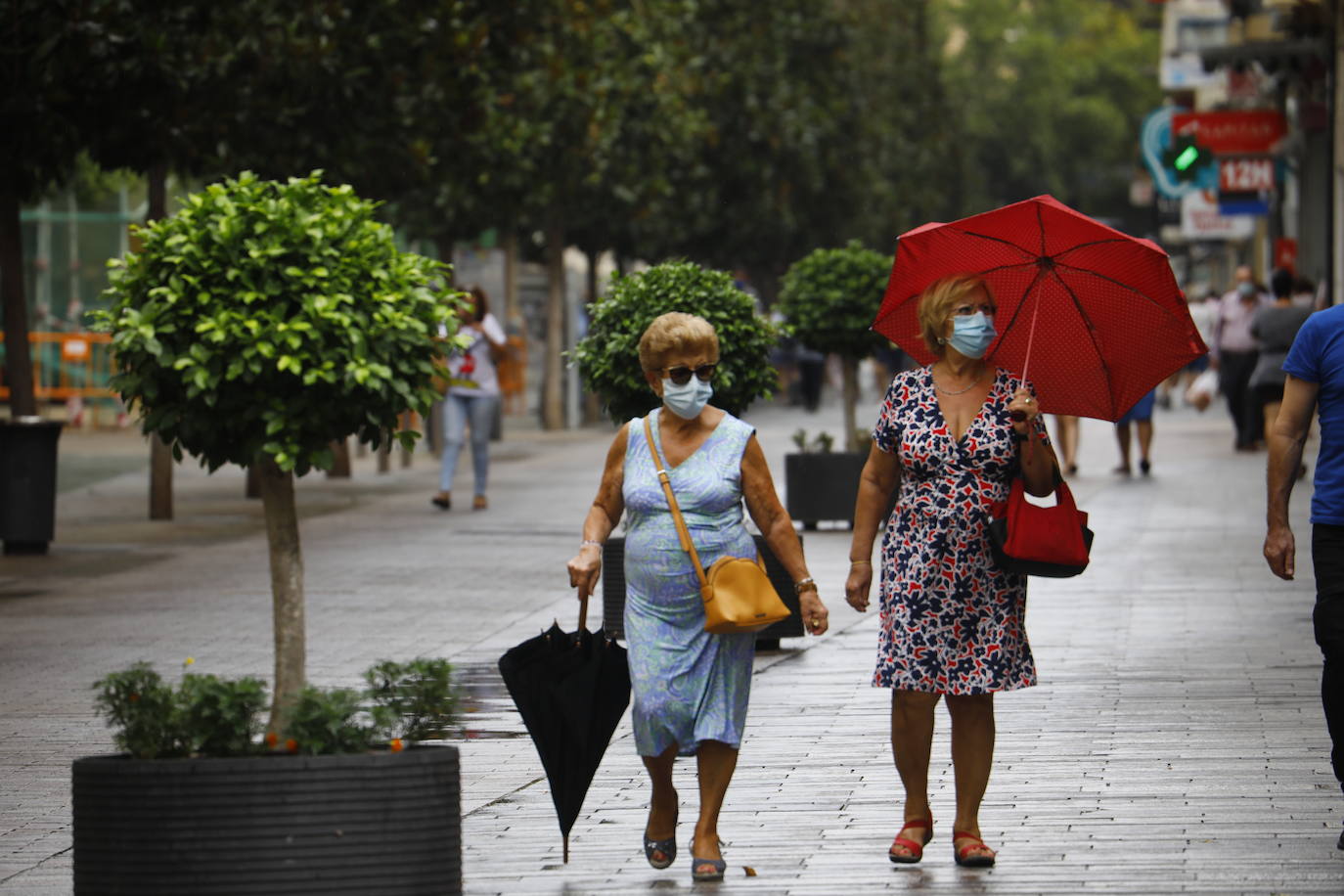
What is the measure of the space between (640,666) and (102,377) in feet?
96.4

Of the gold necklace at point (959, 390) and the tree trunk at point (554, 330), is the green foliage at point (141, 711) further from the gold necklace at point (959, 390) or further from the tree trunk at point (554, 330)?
the tree trunk at point (554, 330)

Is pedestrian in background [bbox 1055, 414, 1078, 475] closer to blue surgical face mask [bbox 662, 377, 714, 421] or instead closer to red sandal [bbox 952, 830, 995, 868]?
red sandal [bbox 952, 830, 995, 868]

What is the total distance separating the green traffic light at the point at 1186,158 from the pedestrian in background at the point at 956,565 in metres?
22.1

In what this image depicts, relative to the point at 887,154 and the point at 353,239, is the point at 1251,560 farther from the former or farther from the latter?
the point at 887,154

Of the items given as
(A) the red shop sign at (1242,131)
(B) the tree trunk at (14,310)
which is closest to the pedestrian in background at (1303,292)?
(A) the red shop sign at (1242,131)

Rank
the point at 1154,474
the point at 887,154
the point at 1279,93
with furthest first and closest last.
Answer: the point at 887,154, the point at 1279,93, the point at 1154,474

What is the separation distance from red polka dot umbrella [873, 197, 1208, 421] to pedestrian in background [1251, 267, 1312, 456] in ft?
51.2


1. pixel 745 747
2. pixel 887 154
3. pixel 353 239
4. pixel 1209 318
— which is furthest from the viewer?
pixel 887 154

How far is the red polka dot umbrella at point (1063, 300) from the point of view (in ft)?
22.9

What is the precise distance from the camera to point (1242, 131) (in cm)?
3312

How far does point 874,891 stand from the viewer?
20.4ft

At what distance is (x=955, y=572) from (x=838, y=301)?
12.5 metres

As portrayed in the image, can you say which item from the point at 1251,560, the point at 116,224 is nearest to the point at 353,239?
the point at 1251,560

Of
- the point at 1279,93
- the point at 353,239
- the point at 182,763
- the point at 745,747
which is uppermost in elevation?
the point at 1279,93
